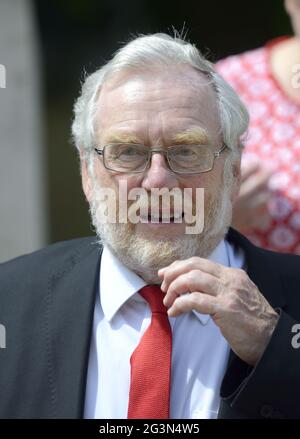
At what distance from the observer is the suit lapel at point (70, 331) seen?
246 cm

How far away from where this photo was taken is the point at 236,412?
2348 millimetres

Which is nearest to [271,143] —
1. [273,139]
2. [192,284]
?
[273,139]

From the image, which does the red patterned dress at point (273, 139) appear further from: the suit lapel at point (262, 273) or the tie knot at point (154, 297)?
the tie knot at point (154, 297)

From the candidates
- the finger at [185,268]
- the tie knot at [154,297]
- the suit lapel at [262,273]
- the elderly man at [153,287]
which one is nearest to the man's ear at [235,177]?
the elderly man at [153,287]

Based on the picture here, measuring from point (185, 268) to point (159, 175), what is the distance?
34 centimetres

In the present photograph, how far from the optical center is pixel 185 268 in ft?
7.50

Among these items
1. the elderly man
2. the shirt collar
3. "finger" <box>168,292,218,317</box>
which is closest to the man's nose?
the elderly man

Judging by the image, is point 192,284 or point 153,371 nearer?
point 192,284

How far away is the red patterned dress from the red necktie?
90 centimetres

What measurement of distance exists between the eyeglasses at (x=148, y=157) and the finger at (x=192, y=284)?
381 mm

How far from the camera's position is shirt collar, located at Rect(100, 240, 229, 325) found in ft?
8.49

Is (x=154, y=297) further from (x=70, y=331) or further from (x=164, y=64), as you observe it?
(x=164, y=64)
